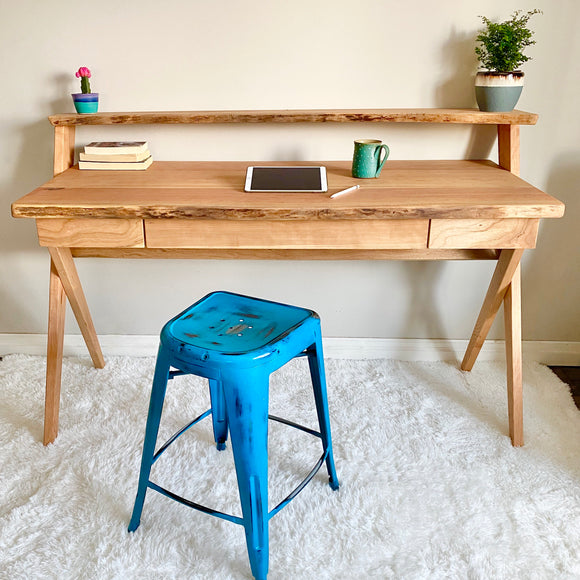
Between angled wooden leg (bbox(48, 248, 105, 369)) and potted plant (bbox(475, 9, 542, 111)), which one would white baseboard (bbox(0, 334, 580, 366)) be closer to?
angled wooden leg (bbox(48, 248, 105, 369))

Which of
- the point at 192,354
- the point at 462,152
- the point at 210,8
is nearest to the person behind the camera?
the point at 192,354

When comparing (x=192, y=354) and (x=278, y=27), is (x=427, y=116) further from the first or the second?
(x=192, y=354)

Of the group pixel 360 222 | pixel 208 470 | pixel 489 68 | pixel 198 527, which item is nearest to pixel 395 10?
pixel 489 68

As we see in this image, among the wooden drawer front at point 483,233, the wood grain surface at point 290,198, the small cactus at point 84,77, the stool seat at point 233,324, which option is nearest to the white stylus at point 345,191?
the wood grain surface at point 290,198

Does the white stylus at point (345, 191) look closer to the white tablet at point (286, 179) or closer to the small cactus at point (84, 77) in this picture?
the white tablet at point (286, 179)

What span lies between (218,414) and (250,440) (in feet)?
1.65

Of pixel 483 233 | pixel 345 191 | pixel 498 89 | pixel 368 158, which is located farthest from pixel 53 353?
pixel 498 89

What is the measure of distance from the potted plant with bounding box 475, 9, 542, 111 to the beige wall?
0.08 meters

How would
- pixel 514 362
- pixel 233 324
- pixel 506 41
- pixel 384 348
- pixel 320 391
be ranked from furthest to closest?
pixel 384 348 → pixel 514 362 → pixel 506 41 → pixel 320 391 → pixel 233 324

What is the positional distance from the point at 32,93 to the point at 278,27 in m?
0.86

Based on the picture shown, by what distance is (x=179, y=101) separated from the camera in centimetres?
195

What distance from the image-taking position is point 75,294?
1903mm

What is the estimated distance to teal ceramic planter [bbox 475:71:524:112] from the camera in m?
1.74

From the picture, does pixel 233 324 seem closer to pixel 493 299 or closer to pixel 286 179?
pixel 286 179
